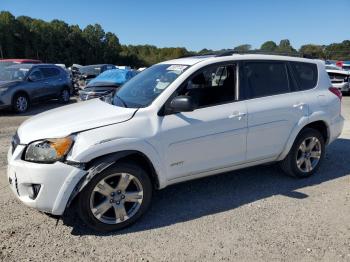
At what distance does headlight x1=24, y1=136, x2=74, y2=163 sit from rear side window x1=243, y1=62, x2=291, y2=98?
229 centimetres

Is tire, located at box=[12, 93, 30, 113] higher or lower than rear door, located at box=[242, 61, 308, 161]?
→ lower

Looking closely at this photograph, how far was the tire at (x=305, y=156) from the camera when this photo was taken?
5141mm

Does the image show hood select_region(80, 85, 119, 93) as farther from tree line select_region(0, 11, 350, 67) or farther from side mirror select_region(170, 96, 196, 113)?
tree line select_region(0, 11, 350, 67)

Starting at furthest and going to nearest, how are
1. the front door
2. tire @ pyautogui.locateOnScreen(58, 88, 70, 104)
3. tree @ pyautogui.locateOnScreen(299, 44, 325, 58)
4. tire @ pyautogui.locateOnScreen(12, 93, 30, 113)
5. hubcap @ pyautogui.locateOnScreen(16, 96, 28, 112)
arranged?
tire @ pyautogui.locateOnScreen(58, 88, 70, 104), hubcap @ pyautogui.locateOnScreen(16, 96, 28, 112), tire @ pyautogui.locateOnScreen(12, 93, 30, 113), tree @ pyautogui.locateOnScreen(299, 44, 325, 58), the front door

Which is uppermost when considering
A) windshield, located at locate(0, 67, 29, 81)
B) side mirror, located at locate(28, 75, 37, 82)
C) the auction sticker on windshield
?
the auction sticker on windshield

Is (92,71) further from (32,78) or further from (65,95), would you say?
(32,78)

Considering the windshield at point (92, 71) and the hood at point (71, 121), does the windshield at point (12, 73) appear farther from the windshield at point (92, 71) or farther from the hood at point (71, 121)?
the windshield at point (92, 71)

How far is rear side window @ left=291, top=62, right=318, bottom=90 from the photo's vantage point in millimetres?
5152

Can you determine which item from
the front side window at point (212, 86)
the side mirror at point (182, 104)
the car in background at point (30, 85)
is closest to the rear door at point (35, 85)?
the car in background at point (30, 85)

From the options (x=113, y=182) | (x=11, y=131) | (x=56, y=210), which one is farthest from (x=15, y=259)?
(x=11, y=131)

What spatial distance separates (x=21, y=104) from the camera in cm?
1261

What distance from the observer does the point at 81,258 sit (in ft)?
11.1

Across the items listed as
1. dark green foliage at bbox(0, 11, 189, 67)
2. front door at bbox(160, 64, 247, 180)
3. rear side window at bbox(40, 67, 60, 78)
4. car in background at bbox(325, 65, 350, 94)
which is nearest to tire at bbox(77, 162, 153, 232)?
front door at bbox(160, 64, 247, 180)

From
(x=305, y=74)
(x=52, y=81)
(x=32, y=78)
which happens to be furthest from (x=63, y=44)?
(x=305, y=74)
